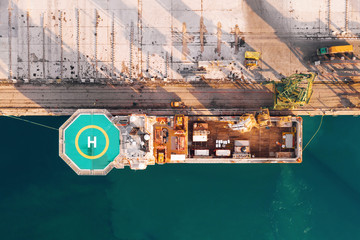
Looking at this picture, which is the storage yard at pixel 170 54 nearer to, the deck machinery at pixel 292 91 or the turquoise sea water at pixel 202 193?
the deck machinery at pixel 292 91

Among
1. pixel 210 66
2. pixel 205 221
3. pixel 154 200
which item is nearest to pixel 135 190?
pixel 154 200

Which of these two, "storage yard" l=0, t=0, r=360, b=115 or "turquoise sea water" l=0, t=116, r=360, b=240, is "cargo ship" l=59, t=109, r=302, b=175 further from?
"turquoise sea water" l=0, t=116, r=360, b=240

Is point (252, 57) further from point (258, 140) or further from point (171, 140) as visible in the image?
point (171, 140)

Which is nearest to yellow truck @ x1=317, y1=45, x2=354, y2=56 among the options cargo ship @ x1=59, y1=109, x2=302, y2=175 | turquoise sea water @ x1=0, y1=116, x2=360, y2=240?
cargo ship @ x1=59, y1=109, x2=302, y2=175

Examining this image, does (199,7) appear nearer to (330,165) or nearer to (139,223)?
(330,165)

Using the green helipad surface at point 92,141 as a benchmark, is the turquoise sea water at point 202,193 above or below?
below

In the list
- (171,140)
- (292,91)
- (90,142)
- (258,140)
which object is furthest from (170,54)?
(292,91)

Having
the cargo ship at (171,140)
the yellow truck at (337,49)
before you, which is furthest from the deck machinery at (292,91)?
the yellow truck at (337,49)
